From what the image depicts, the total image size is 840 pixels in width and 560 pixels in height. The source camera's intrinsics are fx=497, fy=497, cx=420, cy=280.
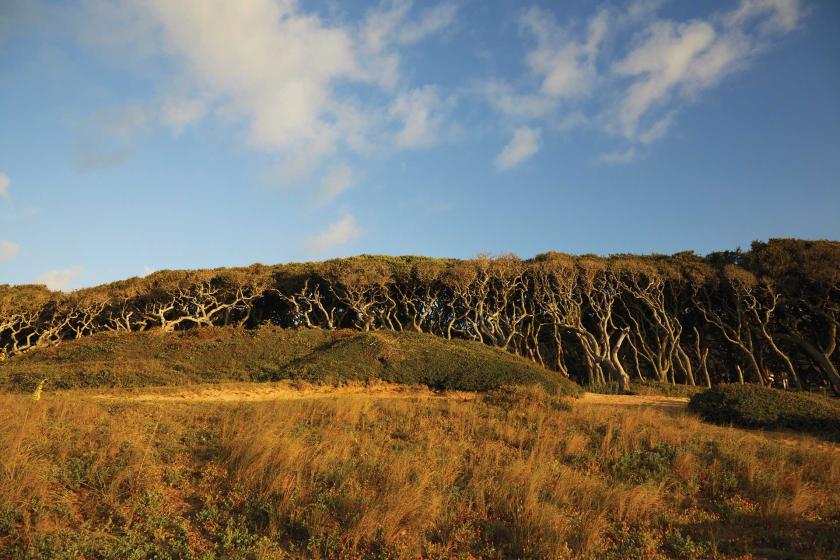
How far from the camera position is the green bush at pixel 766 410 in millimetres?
16850

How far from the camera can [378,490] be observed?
7863 millimetres

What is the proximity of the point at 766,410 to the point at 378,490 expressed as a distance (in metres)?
16.2

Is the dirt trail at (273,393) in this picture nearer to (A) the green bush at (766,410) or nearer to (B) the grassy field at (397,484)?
(B) the grassy field at (397,484)

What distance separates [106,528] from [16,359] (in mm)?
30701

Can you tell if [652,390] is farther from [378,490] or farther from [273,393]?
[378,490]

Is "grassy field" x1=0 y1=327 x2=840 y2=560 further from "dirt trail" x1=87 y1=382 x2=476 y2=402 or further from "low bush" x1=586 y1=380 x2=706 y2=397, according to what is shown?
"low bush" x1=586 y1=380 x2=706 y2=397

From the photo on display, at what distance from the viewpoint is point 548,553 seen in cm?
655

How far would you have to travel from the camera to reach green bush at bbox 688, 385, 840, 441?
1685 cm

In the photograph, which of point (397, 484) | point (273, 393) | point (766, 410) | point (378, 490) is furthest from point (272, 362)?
point (766, 410)

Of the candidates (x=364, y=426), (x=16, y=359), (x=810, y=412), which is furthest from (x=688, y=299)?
(x=16, y=359)

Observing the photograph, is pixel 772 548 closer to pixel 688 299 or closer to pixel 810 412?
pixel 810 412

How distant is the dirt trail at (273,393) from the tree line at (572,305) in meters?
15.9

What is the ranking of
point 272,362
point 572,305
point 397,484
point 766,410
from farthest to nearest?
point 572,305 < point 272,362 < point 766,410 < point 397,484

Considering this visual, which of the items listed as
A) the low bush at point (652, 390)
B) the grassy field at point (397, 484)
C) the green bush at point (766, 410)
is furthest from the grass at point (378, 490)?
the low bush at point (652, 390)
